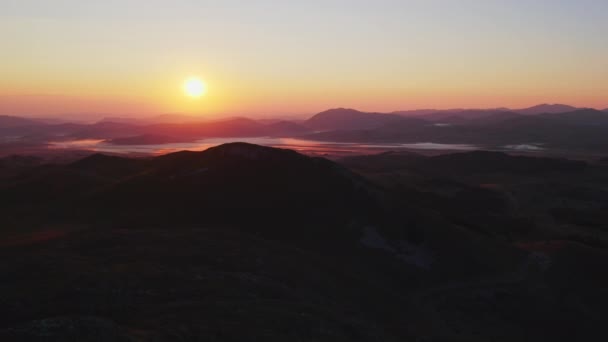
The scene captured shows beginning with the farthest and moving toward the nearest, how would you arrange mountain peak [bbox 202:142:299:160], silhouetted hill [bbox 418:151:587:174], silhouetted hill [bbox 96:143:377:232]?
1. silhouetted hill [bbox 418:151:587:174]
2. mountain peak [bbox 202:142:299:160]
3. silhouetted hill [bbox 96:143:377:232]

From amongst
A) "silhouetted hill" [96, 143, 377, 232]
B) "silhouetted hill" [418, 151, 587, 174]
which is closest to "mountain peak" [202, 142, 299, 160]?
"silhouetted hill" [96, 143, 377, 232]

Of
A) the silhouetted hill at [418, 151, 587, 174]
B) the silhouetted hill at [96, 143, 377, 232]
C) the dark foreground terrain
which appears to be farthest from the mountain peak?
the silhouetted hill at [418, 151, 587, 174]

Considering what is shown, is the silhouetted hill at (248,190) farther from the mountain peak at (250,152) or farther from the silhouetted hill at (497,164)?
the silhouetted hill at (497,164)

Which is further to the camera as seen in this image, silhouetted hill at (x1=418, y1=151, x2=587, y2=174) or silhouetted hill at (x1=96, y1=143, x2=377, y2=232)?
silhouetted hill at (x1=418, y1=151, x2=587, y2=174)

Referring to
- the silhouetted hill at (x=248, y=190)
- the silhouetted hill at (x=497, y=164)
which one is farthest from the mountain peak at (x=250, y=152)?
the silhouetted hill at (x=497, y=164)

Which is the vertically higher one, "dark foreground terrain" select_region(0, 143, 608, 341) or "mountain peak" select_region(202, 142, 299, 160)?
"mountain peak" select_region(202, 142, 299, 160)

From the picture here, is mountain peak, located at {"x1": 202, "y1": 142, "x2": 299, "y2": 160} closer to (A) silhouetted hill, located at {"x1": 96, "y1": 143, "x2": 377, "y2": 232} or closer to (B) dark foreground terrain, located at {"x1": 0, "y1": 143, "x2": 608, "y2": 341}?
(A) silhouetted hill, located at {"x1": 96, "y1": 143, "x2": 377, "y2": 232}

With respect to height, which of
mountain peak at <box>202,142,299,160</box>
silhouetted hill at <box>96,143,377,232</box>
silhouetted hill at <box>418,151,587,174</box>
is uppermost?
mountain peak at <box>202,142,299,160</box>

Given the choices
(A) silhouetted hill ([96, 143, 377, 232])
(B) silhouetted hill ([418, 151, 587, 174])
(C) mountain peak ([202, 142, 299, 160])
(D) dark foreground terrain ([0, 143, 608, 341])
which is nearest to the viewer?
(D) dark foreground terrain ([0, 143, 608, 341])

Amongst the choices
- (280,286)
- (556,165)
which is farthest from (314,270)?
(556,165)
